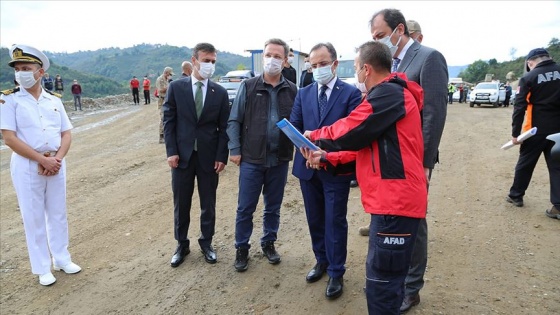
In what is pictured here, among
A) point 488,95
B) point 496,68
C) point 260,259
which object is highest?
point 496,68

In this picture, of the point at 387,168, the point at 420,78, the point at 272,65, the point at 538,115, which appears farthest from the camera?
the point at 538,115

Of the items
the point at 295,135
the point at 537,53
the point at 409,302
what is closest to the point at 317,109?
the point at 295,135

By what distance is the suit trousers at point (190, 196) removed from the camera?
3.94 meters

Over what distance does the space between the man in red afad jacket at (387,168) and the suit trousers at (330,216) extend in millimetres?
754

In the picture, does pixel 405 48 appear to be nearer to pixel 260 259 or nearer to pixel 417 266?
pixel 417 266

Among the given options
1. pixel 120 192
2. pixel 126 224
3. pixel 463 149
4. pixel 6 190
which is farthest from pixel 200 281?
pixel 463 149

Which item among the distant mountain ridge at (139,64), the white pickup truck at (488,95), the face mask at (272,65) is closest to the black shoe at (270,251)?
the face mask at (272,65)

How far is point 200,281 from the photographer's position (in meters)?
3.63

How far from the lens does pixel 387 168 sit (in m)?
2.27

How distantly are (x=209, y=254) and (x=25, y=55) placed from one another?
2628mm

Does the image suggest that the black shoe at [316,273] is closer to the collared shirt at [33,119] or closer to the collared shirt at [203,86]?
the collared shirt at [203,86]

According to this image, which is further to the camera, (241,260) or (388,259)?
(241,260)

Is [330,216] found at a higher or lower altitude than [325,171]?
lower

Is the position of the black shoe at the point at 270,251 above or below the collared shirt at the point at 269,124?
below
